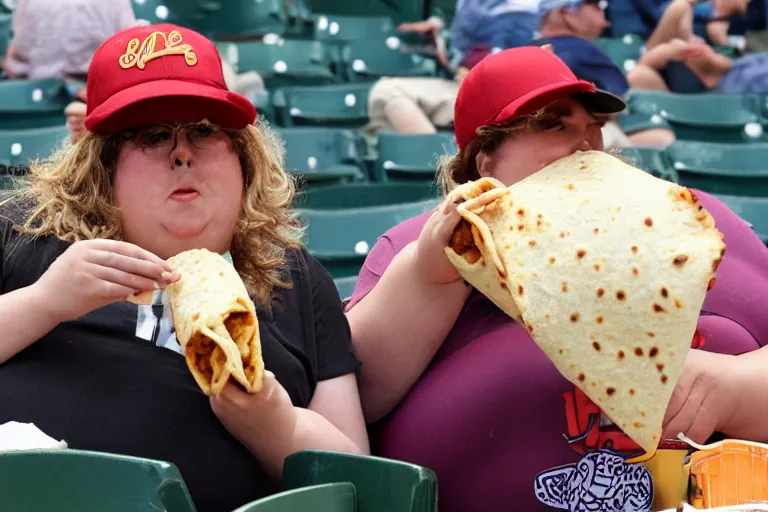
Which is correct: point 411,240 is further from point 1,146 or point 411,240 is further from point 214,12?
point 214,12

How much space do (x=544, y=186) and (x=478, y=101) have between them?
0.88ft

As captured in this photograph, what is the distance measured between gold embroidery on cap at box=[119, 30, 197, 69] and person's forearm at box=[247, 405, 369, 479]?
0.52m

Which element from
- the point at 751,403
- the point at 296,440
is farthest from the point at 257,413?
the point at 751,403

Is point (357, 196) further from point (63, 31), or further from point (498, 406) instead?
point (63, 31)

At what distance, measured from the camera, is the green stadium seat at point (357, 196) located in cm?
307

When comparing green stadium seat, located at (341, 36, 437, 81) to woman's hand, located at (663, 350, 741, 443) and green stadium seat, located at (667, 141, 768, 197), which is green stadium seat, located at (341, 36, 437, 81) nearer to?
green stadium seat, located at (667, 141, 768, 197)

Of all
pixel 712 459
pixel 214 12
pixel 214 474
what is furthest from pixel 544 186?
pixel 214 12

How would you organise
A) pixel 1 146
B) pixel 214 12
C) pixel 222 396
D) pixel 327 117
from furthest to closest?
pixel 214 12 → pixel 327 117 → pixel 1 146 → pixel 222 396

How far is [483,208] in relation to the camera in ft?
4.42

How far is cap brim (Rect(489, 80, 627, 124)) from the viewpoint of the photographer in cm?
151

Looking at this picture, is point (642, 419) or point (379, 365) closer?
point (642, 419)

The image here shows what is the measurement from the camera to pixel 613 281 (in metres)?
1.25

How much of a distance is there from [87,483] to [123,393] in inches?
12.0

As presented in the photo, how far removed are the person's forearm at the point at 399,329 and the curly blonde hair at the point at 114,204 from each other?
15cm
